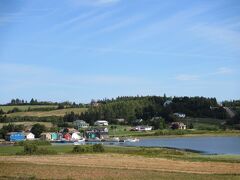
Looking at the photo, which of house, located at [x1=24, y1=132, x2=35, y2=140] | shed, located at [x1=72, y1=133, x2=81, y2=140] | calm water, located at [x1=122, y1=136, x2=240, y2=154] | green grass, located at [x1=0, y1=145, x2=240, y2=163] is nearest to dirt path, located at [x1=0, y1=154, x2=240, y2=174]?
green grass, located at [x1=0, y1=145, x2=240, y2=163]

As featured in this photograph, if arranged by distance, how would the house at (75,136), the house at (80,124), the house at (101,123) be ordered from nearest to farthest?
the house at (75,136)
the house at (80,124)
the house at (101,123)

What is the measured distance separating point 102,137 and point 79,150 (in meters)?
78.9

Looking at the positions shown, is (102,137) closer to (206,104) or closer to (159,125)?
(159,125)

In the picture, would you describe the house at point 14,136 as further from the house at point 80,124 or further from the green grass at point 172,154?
the green grass at point 172,154

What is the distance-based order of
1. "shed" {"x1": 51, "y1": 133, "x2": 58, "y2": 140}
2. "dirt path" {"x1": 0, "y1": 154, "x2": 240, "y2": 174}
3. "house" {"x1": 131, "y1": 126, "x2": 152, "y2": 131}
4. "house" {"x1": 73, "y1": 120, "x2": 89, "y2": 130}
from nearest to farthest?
"dirt path" {"x1": 0, "y1": 154, "x2": 240, "y2": 174} < "shed" {"x1": 51, "y1": 133, "x2": 58, "y2": 140} < "house" {"x1": 131, "y1": 126, "x2": 152, "y2": 131} < "house" {"x1": 73, "y1": 120, "x2": 89, "y2": 130}

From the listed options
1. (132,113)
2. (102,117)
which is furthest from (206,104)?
(102,117)

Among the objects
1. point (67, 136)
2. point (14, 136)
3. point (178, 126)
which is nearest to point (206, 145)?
point (67, 136)

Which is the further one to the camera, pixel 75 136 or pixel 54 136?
pixel 75 136

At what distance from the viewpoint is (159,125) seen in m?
174

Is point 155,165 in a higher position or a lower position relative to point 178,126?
lower

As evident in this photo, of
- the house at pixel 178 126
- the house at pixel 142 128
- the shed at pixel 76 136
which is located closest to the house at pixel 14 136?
the shed at pixel 76 136

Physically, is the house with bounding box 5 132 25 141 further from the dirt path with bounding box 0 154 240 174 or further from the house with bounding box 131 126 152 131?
the dirt path with bounding box 0 154 240 174

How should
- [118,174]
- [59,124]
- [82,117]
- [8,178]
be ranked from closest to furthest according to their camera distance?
[8,178] < [118,174] < [59,124] < [82,117]

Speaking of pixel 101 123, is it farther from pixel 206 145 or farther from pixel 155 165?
pixel 155 165
